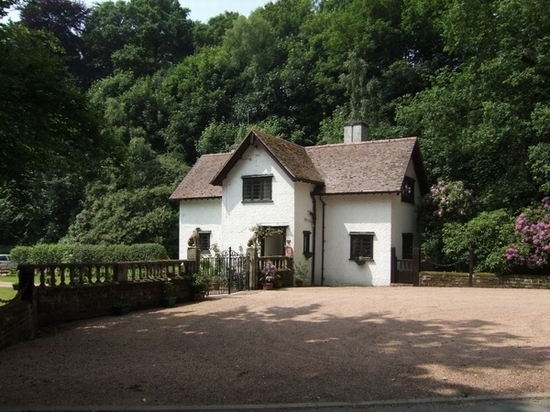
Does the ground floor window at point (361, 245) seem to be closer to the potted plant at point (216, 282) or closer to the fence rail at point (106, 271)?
the potted plant at point (216, 282)

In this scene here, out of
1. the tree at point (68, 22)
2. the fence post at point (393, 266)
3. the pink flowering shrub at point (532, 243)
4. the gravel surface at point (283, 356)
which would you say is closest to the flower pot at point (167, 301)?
the gravel surface at point (283, 356)

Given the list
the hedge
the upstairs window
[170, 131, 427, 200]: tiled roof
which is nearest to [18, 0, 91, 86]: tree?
the hedge

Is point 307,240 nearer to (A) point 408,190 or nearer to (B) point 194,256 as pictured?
(A) point 408,190

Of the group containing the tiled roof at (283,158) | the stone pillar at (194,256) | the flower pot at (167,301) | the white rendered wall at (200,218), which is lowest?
the flower pot at (167,301)

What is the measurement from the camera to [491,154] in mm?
29969

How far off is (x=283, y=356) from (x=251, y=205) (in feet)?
60.2

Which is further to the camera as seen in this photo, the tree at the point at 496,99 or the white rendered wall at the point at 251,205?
the white rendered wall at the point at 251,205

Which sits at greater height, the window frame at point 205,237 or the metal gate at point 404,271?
the window frame at point 205,237

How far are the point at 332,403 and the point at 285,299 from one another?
468 inches

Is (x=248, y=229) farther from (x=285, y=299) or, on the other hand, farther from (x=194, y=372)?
(x=194, y=372)

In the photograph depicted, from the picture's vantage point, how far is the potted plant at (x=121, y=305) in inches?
605

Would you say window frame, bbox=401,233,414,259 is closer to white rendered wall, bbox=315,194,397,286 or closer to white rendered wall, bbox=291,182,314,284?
white rendered wall, bbox=315,194,397,286

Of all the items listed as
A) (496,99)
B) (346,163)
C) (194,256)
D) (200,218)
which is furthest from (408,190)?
(194,256)

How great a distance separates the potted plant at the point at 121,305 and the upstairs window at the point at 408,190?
15.7m
